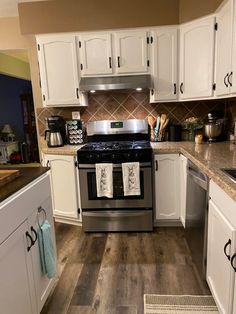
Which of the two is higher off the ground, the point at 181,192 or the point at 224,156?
the point at 224,156

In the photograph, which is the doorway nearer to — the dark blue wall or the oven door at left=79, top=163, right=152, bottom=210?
the dark blue wall

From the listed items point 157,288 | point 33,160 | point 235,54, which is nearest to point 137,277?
point 157,288

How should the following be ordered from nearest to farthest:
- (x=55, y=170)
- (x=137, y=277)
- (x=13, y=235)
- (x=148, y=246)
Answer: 1. (x=13, y=235)
2. (x=137, y=277)
3. (x=148, y=246)
4. (x=55, y=170)

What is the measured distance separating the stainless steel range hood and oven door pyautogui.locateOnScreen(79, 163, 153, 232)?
861mm

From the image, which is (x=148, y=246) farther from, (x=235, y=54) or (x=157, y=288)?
(x=235, y=54)

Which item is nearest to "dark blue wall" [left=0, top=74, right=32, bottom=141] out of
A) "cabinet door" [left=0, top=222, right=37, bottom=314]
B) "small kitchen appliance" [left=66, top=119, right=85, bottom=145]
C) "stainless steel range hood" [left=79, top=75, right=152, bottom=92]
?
"small kitchen appliance" [left=66, top=119, right=85, bottom=145]

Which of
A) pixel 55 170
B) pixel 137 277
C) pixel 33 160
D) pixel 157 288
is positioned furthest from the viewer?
pixel 33 160

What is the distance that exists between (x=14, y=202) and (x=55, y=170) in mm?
1545

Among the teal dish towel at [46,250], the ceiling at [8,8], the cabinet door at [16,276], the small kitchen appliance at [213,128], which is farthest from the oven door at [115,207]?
the ceiling at [8,8]

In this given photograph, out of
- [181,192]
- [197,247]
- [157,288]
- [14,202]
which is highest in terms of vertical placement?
[14,202]

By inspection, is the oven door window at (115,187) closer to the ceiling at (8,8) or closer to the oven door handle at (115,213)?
the oven door handle at (115,213)

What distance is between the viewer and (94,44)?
106 inches

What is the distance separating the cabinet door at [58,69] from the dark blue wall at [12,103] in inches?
153

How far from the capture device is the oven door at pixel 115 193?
99.5 inches
